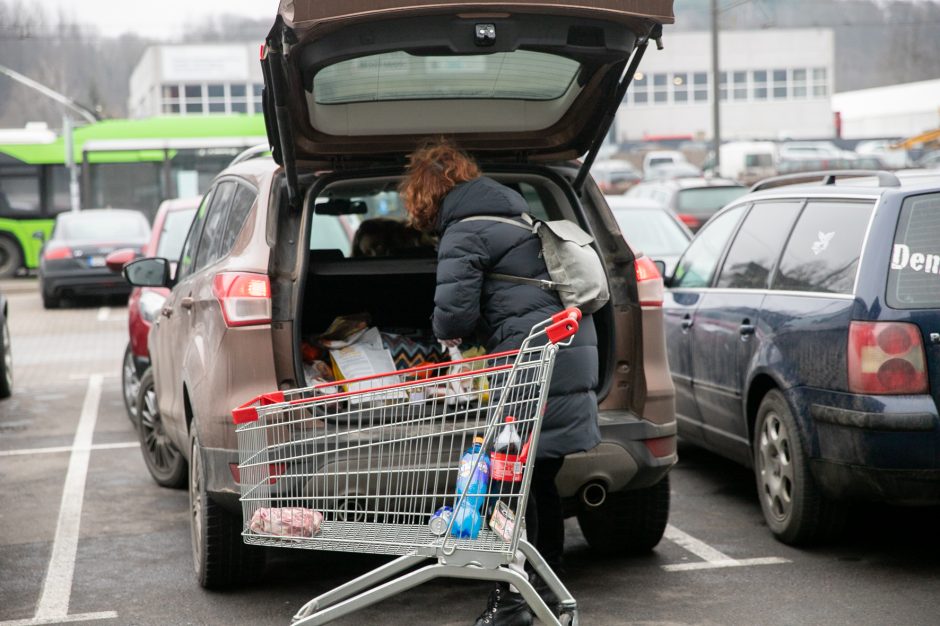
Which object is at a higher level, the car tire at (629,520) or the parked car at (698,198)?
the parked car at (698,198)

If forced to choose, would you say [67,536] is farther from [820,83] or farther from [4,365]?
[820,83]

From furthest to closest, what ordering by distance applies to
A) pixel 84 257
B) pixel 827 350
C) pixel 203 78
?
pixel 203 78, pixel 84 257, pixel 827 350

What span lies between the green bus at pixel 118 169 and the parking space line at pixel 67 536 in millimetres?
17039

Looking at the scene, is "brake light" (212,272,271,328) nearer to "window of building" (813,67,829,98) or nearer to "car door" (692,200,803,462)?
"car door" (692,200,803,462)

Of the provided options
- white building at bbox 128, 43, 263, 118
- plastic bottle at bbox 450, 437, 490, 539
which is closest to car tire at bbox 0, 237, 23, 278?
plastic bottle at bbox 450, 437, 490, 539

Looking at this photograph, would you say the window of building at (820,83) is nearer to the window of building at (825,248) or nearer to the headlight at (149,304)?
the headlight at (149,304)

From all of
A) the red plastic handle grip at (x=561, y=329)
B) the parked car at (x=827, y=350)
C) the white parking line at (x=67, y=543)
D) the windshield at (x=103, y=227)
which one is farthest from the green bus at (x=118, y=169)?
the red plastic handle grip at (x=561, y=329)

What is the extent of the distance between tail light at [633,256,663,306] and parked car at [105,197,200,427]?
4.05 metres

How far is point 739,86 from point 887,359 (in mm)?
82947

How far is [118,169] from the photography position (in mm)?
27734

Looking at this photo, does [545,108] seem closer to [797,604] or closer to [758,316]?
[758,316]

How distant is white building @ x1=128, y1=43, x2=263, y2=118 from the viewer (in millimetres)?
73625

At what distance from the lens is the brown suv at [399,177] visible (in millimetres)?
4562

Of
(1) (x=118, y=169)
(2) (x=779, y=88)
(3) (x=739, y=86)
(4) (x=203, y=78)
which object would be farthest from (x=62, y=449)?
(2) (x=779, y=88)
